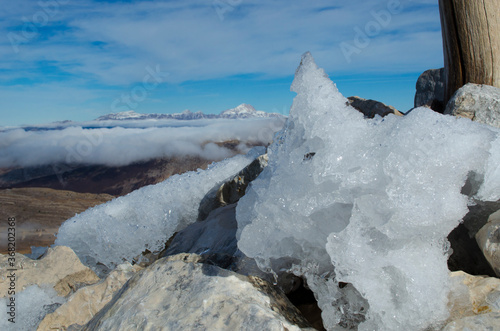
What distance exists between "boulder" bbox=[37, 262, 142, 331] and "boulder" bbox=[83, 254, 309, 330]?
44 centimetres

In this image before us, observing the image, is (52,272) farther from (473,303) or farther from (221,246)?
(473,303)

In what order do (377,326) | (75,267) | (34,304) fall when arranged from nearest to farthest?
(377,326) → (34,304) → (75,267)

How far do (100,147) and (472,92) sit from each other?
177 m

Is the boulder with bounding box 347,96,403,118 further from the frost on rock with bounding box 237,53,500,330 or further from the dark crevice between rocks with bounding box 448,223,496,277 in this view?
the frost on rock with bounding box 237,53,500,330

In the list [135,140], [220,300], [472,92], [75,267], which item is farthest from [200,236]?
[135,140]

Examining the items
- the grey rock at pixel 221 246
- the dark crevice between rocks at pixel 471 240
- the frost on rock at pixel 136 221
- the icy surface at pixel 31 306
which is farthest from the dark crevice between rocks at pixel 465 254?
the frost on rock at pixel 136 221

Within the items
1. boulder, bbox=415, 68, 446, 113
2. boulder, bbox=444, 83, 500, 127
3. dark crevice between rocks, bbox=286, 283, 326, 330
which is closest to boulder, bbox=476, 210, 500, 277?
dark crevice between rocks, bbox=286, 283, 326, 330

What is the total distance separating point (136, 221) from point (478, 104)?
5.20 m

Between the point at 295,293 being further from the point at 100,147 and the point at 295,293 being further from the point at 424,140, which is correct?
the point at 100,147

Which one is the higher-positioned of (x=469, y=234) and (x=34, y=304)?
(x=469, y=234)

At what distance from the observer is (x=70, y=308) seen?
284 cm

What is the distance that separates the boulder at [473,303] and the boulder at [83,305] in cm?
251

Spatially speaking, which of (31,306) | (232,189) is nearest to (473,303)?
(232,189)

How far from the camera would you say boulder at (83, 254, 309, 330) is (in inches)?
74.7
